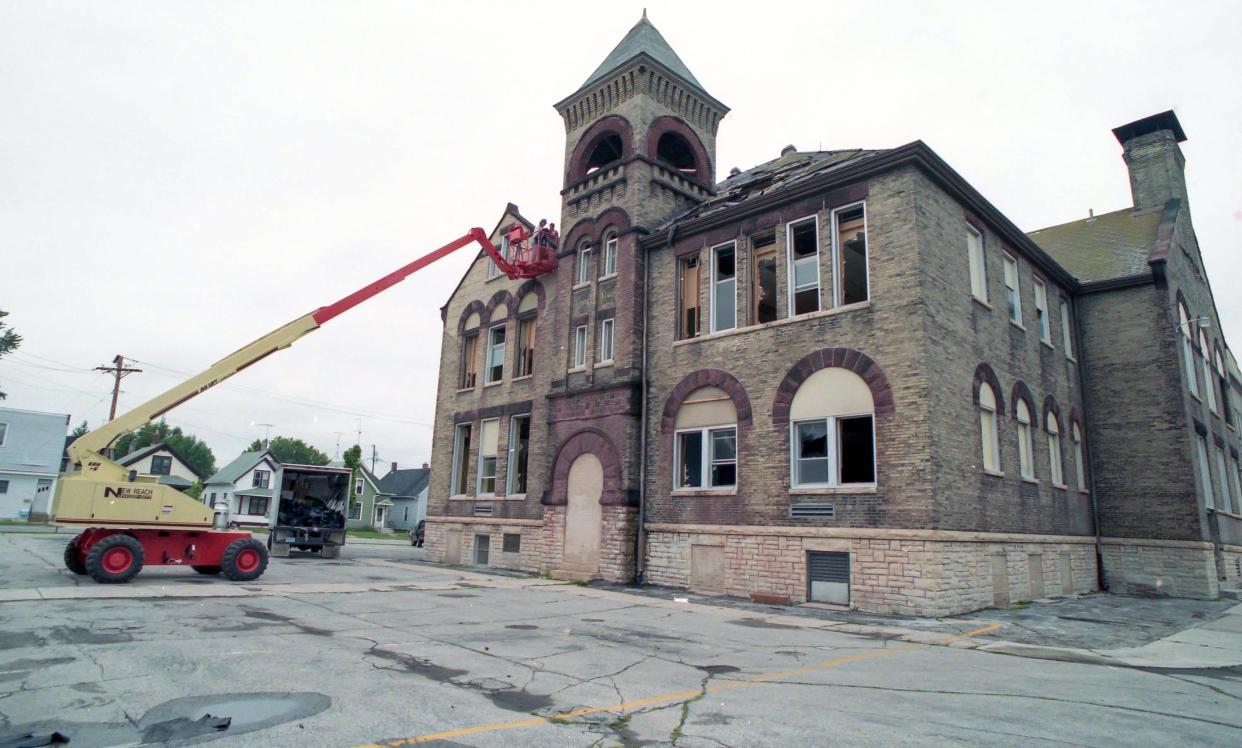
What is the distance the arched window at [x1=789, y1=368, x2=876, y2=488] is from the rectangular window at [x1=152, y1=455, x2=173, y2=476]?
67.2m

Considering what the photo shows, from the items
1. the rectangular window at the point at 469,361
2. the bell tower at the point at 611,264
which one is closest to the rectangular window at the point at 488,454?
the rectangular window at the point at 469,361

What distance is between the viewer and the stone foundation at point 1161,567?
19.6 m

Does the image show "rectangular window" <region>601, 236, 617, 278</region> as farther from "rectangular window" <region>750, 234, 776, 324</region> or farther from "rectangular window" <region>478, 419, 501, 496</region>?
"rectangular window" <region>478, 419, 501, 496</region>

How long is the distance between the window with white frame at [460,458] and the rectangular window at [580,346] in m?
6.60

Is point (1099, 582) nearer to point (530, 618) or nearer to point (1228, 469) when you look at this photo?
point (1228, 469)

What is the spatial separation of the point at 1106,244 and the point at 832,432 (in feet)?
51.8

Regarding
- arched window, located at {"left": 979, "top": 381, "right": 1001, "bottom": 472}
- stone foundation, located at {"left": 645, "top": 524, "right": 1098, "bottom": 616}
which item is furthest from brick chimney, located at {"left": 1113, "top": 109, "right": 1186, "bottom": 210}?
arched window, located at {"left": 979, "top": 381, "right": 1001, "bottom": 472}

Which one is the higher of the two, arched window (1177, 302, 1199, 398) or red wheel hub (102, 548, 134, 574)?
arched window (1177, 302, 1199, 398)

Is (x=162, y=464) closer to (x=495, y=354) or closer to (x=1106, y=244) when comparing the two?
(x=495, y=354)

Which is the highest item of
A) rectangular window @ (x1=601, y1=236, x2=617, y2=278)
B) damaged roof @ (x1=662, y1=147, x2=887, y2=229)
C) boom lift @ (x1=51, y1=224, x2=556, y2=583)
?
damaged roof @ (x1=662, y1=147, x2=887, y2=229)

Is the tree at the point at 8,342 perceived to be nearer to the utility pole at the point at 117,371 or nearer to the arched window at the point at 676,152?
the utility pole at the point at 117,371

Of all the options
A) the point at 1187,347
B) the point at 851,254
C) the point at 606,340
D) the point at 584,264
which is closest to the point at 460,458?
the point at 606,340

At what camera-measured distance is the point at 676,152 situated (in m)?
24.7

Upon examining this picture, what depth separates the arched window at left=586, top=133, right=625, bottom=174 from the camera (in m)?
24.3
